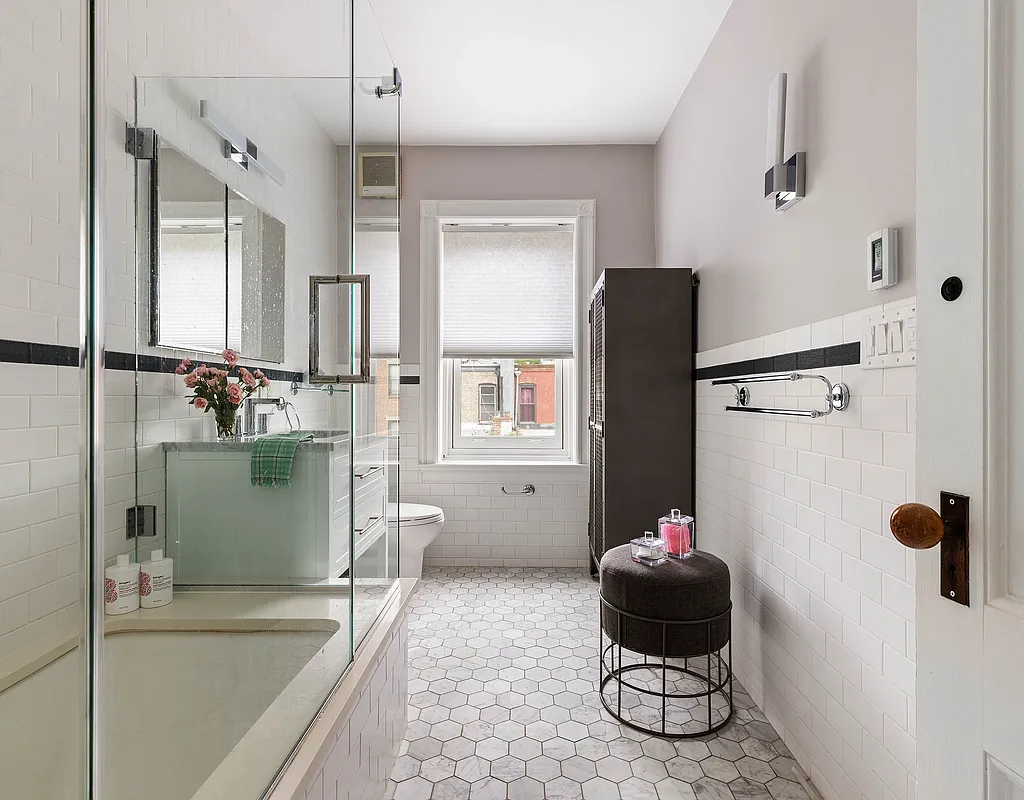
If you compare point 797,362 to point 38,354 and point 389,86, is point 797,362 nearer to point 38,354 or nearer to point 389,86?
point 389,86

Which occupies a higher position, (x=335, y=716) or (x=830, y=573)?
(x=830, y=573)

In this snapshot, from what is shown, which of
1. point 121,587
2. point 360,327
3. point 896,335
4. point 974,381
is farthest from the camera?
point 360,327

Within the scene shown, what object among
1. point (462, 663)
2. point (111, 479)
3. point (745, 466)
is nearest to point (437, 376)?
point (462, 663)

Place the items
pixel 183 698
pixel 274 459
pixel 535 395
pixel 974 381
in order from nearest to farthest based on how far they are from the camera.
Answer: pixel 974 381 → pixel 183 698 → pixel 274 459 → pixel 535 395

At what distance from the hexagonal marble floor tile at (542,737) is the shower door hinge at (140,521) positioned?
47.3 inches

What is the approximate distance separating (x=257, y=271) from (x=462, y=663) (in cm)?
186

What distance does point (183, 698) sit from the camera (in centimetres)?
92

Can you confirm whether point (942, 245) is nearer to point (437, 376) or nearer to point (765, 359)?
point (765, 359)

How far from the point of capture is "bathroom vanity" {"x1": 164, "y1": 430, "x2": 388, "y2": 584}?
0.94 meters

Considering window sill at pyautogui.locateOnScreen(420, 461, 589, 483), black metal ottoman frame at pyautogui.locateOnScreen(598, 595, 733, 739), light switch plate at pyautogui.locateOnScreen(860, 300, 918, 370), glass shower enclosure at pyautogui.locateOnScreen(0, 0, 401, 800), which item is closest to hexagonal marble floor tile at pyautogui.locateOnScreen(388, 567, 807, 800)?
black metal ottoman frame at pyautogui.locateOnScreen(598, 595, 733, 739)

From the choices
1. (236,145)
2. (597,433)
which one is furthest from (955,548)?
(597,433)

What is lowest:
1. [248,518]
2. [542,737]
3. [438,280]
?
[542,737]

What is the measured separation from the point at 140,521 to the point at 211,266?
A: 425mm

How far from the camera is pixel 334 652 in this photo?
136cm
